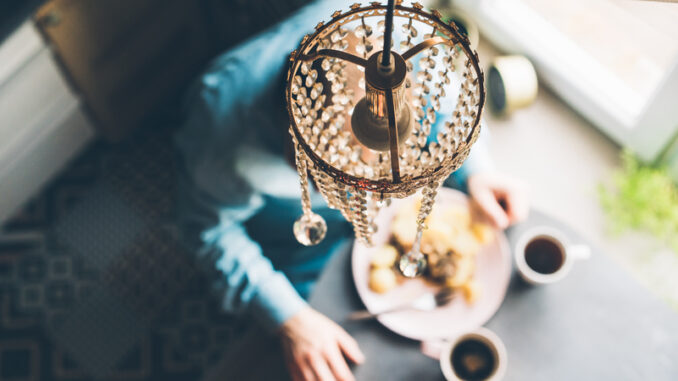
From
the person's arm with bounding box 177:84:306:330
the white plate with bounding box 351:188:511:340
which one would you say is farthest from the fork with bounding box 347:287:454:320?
the person's arm with bounding box 177:84:306:330

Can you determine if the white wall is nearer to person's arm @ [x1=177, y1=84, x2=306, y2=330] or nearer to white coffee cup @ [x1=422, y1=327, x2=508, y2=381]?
person's arm @ [x1=177, y1=84, x2=306, y2=330]

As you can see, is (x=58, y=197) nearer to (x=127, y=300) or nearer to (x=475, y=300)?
(x=127, y=300)

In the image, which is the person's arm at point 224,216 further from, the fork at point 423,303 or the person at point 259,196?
the fork at point 423,303

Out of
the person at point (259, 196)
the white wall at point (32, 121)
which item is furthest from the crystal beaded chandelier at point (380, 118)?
the white wall at point (32, 121)

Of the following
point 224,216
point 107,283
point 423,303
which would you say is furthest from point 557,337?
point 107,283

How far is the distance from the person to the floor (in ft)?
1.59

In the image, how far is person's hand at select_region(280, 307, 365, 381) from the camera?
3.50 feet

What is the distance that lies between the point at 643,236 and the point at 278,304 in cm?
112

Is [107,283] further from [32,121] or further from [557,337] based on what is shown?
[557,337]

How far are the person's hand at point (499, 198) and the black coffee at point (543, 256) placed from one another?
0.25 ft

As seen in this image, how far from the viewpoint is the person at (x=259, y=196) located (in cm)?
110

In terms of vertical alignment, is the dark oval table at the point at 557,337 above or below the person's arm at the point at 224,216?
below

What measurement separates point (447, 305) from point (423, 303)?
0.05 meters

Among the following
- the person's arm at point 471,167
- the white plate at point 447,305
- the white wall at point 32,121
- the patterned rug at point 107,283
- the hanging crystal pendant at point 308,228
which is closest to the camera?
the hanging crystal pendant at point 308,228
